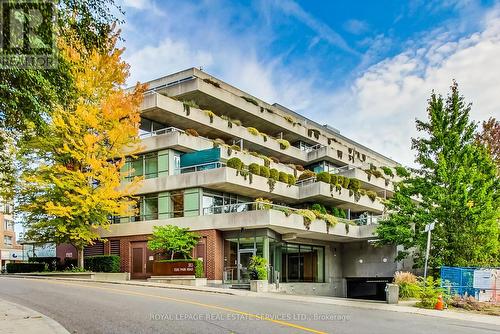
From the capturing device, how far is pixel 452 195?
28.2m

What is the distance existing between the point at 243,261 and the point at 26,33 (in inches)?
1054

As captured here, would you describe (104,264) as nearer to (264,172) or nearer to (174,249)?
→ (174,249)

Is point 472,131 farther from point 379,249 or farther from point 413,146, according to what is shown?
point 379,249

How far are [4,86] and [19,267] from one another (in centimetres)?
3536

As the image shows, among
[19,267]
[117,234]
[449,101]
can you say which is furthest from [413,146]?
[19,267]

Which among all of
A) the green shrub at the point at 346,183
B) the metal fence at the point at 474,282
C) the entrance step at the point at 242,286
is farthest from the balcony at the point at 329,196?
the metal fence at the point at 474,282

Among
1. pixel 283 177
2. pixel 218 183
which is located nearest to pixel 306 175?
pixel 283 177

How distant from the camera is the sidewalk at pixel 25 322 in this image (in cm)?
1080

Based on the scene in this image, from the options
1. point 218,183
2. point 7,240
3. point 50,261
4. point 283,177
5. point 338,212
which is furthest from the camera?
point 7,240

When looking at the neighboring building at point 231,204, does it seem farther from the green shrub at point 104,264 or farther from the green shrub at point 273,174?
the green shrub at point 104,264

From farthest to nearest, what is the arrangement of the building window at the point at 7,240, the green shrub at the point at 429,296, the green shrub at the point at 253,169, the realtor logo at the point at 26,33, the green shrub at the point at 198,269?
the building window at the point at 7,240, the green shrub at the point at 253,169, the green shrub at the point at 198,269, the green shrub at the point at 429,296, the realtor logo at the point at 26,33

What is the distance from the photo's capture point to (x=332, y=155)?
168 feet

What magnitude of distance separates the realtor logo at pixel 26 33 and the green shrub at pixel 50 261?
104 ft

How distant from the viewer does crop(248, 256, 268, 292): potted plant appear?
28516 millimetres
